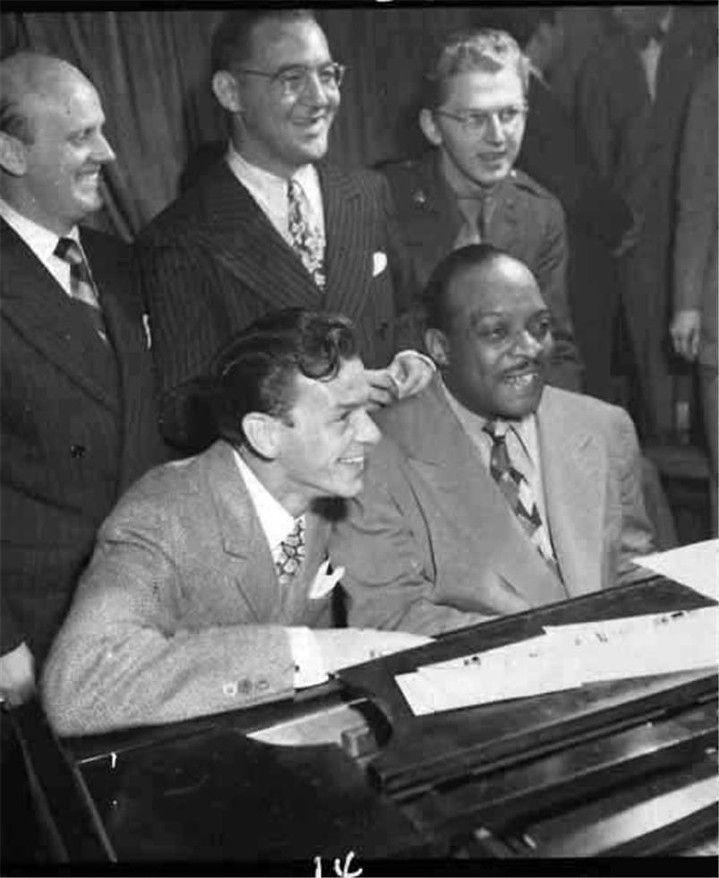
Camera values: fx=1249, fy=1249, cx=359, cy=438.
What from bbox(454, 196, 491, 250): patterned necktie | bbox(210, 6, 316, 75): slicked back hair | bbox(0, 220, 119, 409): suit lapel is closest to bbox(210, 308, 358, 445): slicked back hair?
bbox(0, 220, 119, 409): suit lapel

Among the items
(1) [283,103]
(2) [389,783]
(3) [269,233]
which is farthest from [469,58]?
(2) [389,783]

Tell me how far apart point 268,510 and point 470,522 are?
1.24 feet

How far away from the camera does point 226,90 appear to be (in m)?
2.12

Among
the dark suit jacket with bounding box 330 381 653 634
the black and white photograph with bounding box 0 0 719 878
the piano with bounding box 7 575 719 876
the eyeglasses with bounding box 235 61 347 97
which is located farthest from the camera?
the dark suit jacket with bounding box 330 381 653 634

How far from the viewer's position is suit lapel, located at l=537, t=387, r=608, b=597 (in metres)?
2.32

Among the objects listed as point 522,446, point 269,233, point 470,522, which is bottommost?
point 470,522

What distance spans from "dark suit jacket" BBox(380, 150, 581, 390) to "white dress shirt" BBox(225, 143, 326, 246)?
0.42 ft

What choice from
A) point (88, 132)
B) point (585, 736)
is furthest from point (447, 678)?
point (88, 132)

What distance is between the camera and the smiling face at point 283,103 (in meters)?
2.13

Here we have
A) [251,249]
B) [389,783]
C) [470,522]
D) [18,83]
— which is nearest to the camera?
[389,783]

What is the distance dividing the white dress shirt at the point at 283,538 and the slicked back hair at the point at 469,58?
73 cm

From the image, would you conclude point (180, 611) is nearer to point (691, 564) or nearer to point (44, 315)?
point (44, 315)

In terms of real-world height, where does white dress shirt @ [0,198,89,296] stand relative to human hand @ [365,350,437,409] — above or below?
above

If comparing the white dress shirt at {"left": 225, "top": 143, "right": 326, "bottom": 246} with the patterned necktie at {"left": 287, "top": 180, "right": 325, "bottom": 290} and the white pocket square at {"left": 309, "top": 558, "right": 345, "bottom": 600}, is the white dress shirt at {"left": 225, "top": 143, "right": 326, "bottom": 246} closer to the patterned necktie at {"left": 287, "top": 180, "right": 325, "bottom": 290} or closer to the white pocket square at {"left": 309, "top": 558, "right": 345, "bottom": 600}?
the patterned necktie at {"left": 287, "top": 180, "right": 325, "bottom": 290}
